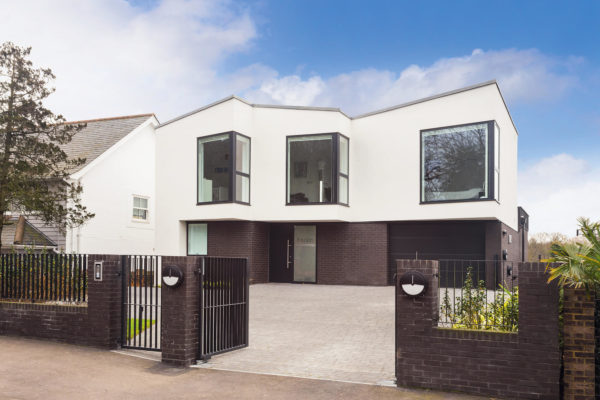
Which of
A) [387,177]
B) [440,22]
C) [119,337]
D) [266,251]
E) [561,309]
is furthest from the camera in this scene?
[266,251]

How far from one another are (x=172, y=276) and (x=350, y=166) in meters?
13.3

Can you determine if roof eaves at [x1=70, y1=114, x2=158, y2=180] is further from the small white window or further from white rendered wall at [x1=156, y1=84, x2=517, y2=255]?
the small white window

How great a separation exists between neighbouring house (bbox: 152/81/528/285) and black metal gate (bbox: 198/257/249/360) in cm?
1084

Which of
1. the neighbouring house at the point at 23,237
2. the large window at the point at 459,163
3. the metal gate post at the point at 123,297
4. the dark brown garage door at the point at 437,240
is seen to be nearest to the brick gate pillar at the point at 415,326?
the metal gate post at the point at 123,297

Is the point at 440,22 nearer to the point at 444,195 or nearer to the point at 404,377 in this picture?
the point at 444,195

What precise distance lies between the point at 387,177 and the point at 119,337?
12.9 meters

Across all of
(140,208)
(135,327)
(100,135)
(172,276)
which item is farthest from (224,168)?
(172,276)

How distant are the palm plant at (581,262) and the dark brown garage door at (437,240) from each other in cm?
1334

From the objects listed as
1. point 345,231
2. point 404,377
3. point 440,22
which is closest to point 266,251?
point 345,231

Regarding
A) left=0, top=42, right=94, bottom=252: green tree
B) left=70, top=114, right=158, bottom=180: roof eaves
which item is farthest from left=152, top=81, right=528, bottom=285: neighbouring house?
left=0, top=42, right=94, bottom=252: green tree

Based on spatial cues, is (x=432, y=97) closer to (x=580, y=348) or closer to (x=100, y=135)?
(x=580, y=348)

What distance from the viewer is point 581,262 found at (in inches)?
234

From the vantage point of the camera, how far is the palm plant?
19.1 feet

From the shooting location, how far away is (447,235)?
19.6 meters
